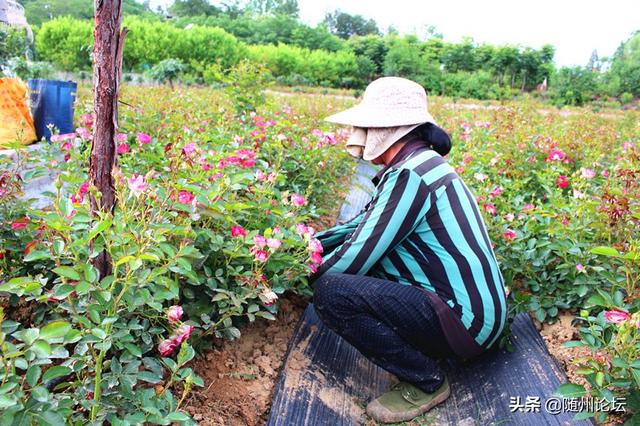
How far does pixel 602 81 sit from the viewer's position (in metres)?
25.6

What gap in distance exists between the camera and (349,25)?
64.3m

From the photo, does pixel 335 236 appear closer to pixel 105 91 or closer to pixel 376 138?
pixel 376 138

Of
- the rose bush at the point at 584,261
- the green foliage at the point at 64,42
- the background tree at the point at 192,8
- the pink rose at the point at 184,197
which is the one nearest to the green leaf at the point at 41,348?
the pink rose at the point at 184,197

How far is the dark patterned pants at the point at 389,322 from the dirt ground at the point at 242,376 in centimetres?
31

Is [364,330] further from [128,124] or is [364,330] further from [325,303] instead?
[128,124]

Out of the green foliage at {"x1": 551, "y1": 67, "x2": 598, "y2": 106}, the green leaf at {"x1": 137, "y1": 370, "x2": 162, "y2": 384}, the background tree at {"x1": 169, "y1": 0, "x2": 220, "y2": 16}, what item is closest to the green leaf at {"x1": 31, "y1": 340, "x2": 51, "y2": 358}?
the green leaf at {"x1": 137, "y1": 370, "x2": 162, "y2": 384}

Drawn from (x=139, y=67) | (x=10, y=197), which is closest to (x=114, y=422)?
(x=10, y=197)

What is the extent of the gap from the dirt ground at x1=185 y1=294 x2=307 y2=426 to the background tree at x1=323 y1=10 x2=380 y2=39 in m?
64.7

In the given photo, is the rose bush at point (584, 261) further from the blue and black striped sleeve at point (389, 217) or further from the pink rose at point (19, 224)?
the pink rose at point (19, 224)

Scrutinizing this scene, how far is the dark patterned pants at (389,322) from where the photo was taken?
1694 mm

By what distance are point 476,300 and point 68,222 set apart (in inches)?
49.4

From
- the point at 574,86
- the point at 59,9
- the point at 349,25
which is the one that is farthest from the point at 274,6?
the point at 574,86

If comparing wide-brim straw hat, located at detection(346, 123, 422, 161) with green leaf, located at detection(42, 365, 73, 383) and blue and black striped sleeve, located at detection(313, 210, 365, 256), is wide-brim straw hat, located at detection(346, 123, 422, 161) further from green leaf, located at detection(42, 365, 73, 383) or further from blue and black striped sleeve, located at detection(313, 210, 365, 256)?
green leaf, located at detection(42, 365, 73, 383)

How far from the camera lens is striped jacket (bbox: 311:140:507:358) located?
1.67m
